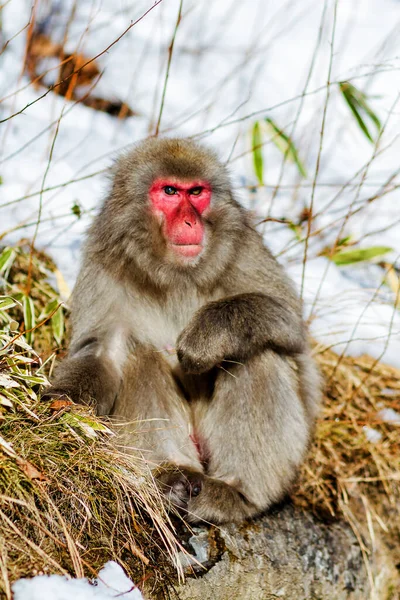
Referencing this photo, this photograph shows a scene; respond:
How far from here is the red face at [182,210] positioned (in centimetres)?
317

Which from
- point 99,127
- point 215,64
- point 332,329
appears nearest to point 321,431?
point 332,329

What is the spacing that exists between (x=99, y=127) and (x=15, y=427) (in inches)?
171

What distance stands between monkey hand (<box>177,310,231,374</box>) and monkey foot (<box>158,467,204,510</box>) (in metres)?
0.44

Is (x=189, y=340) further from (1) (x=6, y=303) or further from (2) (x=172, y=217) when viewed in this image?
(1) (x=6, y=303)

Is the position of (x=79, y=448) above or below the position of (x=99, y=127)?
below

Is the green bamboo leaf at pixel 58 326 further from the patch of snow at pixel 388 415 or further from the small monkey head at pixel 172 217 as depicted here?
the patch of snow at pixel 388 415

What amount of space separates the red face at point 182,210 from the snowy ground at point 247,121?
1.46 metres

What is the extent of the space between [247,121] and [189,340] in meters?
3.59

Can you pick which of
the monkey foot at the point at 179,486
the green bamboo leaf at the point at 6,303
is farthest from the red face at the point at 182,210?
the monkey foot at the point at 179,486

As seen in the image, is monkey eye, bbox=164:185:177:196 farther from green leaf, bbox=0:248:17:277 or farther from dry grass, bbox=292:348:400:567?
dry grass, bbox=292:348:400:567

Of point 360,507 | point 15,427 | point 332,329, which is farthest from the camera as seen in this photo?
point 332,329

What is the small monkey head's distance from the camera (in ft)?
10.5

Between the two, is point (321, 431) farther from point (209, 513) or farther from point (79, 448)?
point (79, 448)

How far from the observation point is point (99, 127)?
6.63 metres
